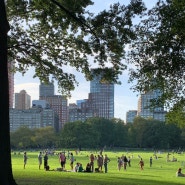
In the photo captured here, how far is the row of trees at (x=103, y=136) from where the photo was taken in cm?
16050

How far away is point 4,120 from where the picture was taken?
14.3 metres

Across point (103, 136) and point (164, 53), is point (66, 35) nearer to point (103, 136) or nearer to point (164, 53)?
point (164, 53)

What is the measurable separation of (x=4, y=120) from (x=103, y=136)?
16519cm

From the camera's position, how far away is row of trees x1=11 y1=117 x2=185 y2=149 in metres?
160

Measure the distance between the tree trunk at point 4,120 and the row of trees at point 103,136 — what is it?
473 ft

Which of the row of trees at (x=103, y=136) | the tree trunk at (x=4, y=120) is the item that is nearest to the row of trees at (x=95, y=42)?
the tree trunk at (x=4, y=120)

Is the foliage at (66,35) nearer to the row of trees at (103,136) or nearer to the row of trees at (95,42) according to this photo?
the row of trees at (95,42)

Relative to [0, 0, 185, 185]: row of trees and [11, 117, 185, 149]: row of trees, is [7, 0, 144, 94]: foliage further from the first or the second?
[11, 117, 185, 149]: row of trees

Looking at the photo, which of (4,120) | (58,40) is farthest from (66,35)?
(4,120)

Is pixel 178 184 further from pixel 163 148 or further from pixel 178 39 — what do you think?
pixel 163 148

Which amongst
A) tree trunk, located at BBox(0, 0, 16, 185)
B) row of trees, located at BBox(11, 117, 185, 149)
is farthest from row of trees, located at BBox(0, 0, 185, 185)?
row of trees, located at BBox(11, 117, 185, 149)

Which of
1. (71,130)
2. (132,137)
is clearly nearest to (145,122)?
(132,137)

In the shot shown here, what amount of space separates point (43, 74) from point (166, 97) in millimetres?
8309

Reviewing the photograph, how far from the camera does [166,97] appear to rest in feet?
72.6
